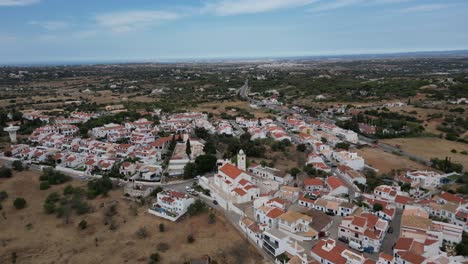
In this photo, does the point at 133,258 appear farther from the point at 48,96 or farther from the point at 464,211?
the point at 48,96

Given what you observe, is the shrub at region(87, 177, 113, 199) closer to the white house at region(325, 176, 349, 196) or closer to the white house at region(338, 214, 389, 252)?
the white house at region(325, 176, 349, 196)

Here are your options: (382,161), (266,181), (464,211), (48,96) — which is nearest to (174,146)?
(266,181)

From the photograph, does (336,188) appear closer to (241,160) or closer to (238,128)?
(241,160)

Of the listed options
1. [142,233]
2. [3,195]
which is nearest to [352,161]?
[142,233]

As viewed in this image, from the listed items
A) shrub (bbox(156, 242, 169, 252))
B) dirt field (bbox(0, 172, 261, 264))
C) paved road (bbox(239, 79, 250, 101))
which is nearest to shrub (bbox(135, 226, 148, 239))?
dirt field (bbox(0, 172, 261, 264))

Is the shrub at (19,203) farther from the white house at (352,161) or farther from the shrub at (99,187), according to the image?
the white house at (352,161)
